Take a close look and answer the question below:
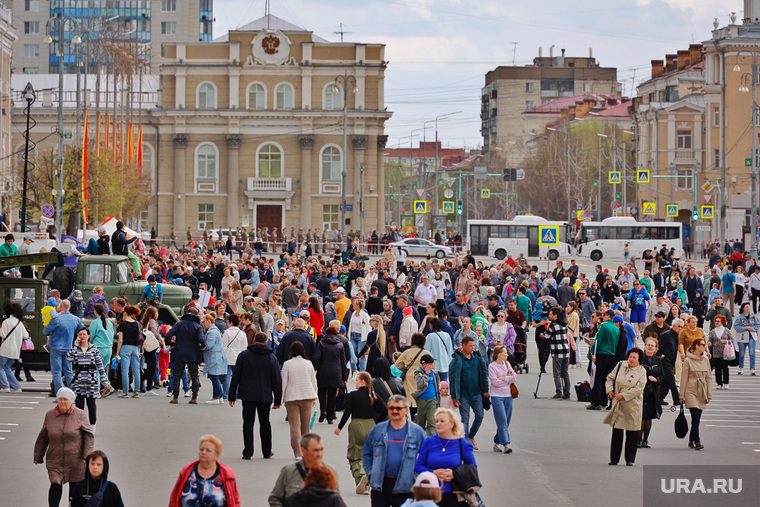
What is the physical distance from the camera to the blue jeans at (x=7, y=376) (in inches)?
837

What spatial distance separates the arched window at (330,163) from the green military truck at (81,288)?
59529mm

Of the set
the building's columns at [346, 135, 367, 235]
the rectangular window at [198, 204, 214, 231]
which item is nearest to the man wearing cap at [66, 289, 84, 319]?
the building's columns at [346, 135, 367, 235]

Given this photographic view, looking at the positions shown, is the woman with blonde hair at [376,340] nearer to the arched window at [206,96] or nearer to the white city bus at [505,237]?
the white city bus at [505,237]

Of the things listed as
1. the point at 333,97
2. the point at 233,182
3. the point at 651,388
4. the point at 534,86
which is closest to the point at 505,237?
the point at 333,97

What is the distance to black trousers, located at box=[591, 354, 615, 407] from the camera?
1986 cm

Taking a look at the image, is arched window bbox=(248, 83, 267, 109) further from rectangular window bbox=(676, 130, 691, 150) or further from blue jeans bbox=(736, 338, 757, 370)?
blue jeans bbox=(736, 338, 757, 370)

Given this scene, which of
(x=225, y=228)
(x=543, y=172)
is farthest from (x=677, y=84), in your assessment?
(x=225, y=228)

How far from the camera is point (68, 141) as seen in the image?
3691 inches

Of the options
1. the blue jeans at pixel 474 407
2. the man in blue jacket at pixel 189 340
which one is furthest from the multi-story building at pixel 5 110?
the blue jeans at pixel 474 407

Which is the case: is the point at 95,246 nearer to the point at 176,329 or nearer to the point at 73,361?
the point at 176,329

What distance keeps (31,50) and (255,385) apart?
141707mm

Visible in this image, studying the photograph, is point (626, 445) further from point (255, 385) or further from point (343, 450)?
point (255, 385)

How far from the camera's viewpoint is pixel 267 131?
9025 cm

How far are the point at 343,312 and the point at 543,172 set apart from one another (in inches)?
3715
